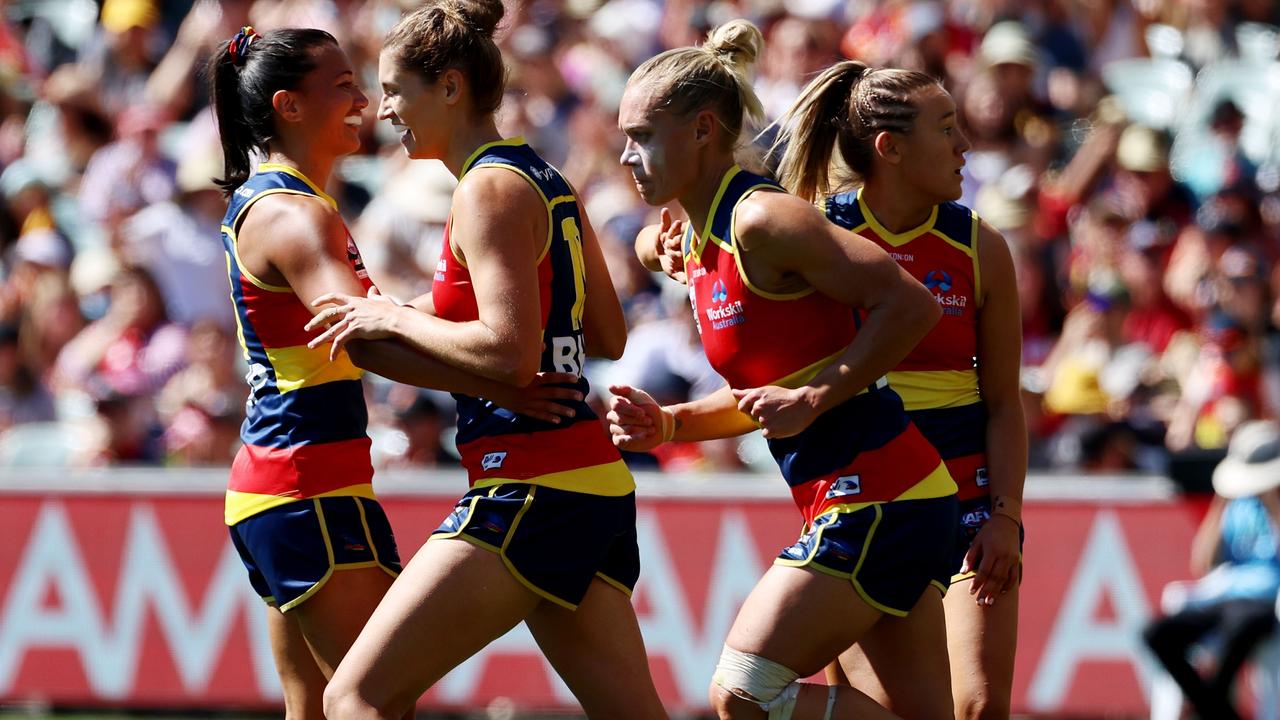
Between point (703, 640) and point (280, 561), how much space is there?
4027 mm

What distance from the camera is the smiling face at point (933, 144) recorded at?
14.5ft

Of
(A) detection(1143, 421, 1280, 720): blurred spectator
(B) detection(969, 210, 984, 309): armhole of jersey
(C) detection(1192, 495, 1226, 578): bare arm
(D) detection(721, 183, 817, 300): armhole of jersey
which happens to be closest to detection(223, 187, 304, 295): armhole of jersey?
(D) detection(721, 183, 817, 300): armhole of jersey

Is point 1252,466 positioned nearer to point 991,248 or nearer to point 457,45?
point 991,248

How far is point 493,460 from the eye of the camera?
4207mm

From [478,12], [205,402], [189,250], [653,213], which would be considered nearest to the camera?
[478,12]

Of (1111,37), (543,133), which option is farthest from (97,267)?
(1111,37)

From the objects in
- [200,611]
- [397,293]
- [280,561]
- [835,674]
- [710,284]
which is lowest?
[200,611]

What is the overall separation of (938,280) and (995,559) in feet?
2.40

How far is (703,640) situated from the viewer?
8094mm

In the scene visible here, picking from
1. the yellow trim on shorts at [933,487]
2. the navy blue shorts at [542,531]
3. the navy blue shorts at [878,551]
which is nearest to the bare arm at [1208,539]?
the yellow trim on shorts at [933,487]

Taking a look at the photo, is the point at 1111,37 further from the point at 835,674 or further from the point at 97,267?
the point at 835,674

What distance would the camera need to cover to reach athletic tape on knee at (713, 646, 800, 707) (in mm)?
4062

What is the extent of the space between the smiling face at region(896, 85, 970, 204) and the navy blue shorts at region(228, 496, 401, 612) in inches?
64.7

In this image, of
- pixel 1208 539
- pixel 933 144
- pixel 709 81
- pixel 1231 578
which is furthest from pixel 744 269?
pixel 1208 539
